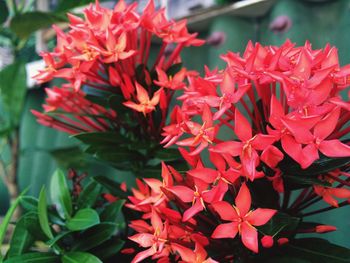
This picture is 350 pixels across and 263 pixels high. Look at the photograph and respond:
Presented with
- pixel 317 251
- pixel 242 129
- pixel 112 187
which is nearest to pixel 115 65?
pixel 112 187

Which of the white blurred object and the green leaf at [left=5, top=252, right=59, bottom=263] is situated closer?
the green leaf at [left=5, top=252, right=59, bottom=263]

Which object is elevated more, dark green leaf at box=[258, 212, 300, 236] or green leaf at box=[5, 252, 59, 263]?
dark green leaf at box=[258, 212, 300, 236]

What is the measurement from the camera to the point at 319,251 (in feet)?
1.79

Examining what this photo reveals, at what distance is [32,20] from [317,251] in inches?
36.6

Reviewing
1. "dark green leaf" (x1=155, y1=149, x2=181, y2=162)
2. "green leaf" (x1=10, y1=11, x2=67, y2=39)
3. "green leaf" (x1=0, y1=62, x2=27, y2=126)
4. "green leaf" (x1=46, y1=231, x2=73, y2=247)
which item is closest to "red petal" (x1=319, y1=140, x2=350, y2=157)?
"dark green leaf" (x1=155, y1=149, x2=181, y2=162)

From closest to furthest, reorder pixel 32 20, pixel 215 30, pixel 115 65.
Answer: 1. pixel 115 65
2. pixel 32 20
3. pixel 215 30

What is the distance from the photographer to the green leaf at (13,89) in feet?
3.70

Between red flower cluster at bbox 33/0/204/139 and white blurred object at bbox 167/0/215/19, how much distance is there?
56cm

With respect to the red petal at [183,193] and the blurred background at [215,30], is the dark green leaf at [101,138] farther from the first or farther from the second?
the blurred background at [215,30]

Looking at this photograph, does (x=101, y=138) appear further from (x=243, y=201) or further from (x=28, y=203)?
(x=243, y=201)

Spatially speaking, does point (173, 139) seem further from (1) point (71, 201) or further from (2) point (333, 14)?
(2) point (333, 14)

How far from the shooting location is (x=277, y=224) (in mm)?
491

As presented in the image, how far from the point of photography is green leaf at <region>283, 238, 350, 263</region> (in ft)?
1.73

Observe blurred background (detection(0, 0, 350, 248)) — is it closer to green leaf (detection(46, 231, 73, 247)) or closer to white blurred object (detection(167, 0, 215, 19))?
white blurred object (detection(167, 0, 215, 19))
